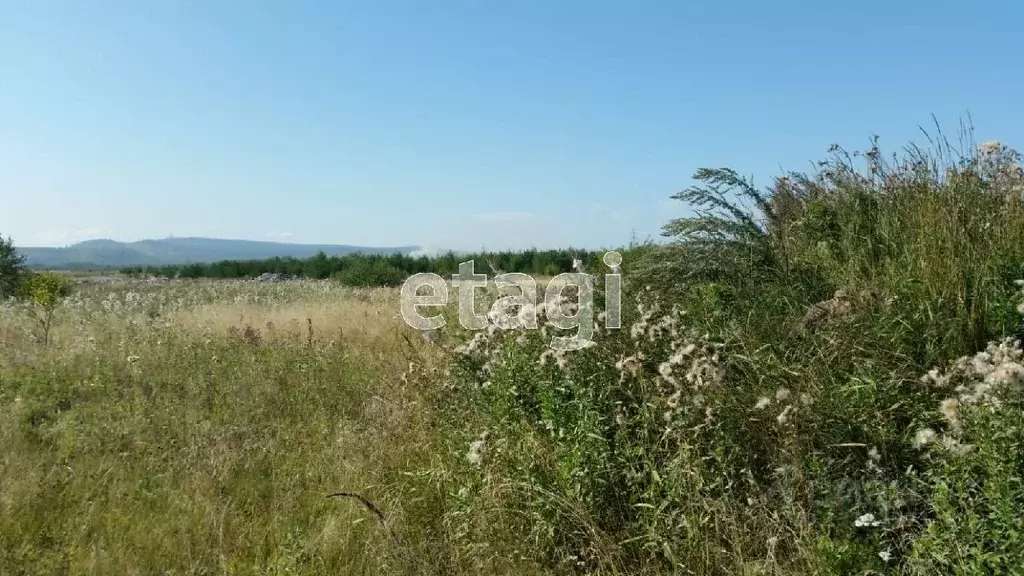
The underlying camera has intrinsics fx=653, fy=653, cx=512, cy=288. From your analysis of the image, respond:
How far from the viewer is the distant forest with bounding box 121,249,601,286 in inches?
858

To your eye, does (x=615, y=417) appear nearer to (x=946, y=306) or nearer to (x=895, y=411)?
(x=895, y=411)

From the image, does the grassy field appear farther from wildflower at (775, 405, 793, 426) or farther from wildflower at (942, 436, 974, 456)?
wildflower at (942, 436, 974, 456)

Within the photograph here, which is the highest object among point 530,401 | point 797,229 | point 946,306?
point 797,229

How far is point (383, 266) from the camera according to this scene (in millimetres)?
A: 24938

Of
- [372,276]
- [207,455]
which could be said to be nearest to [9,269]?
[372,276]

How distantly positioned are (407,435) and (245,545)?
3.81 feet

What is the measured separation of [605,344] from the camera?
3635mm

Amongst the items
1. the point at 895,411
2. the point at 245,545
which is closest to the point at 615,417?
the point at 895,411

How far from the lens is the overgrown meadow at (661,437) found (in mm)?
2309

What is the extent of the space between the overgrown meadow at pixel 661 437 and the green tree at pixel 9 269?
12.8 m

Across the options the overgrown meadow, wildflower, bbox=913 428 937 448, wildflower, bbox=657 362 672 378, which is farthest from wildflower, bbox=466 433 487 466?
Result: wildflower, bbox=913 428 937 448

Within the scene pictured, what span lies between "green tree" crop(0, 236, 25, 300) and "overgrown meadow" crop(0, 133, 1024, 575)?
1283 centimetres

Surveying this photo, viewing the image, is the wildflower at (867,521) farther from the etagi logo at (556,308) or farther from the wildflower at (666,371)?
the etagi logo at (556,308)

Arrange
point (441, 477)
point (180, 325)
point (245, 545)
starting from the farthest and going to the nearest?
point (180, 325), point (441, 477), point (245, 545)
